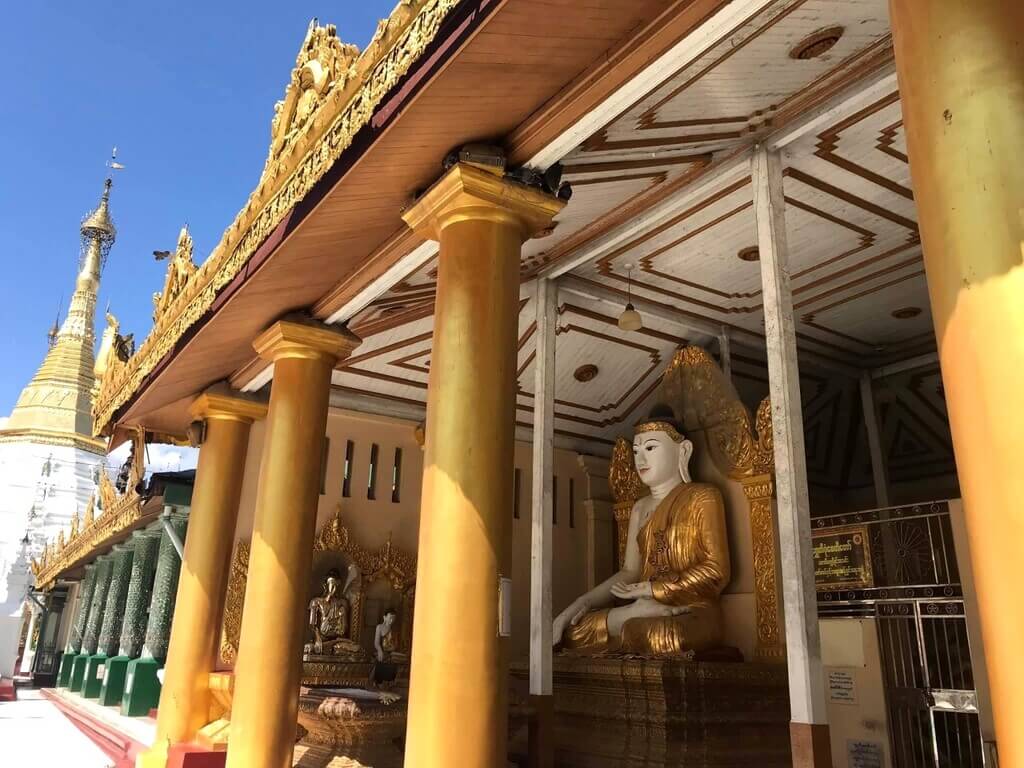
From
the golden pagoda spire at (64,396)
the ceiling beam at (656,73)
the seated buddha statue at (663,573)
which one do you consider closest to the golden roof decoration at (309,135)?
the ceiling beam at (656,73)

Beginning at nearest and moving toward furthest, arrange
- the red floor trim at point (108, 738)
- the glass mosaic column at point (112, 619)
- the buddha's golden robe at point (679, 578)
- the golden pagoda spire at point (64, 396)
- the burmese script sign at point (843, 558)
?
the burmese script sign at point (843, 558)
the buddha's golden robe at point (679, 578)
the red floor trim at point (108, 738)
the glass mosaic column at point (112, 619)
the golden pagoda spire at point (64, 396)

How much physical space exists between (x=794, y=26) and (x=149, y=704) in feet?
31.1

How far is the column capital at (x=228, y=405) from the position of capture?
6.54 metres

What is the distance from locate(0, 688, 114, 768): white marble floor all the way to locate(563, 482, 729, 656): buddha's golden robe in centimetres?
435

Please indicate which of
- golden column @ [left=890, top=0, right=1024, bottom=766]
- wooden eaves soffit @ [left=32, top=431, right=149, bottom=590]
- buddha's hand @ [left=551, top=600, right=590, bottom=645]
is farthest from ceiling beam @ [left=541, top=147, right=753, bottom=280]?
wooden eaves soffit @ [left=32, top=431, right=149, bottom=590]

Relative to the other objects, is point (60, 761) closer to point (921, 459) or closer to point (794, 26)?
point (794, 26)

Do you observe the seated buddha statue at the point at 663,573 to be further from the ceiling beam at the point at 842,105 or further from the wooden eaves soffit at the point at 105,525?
the wooden eaves soffit at the point at 105,525

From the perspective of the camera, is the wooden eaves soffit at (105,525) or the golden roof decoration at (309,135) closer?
the golden roof decoration at (309,135)

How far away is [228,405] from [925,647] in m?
5.47

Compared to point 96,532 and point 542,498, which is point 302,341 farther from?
point 96,532

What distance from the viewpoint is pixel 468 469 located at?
3061 mm

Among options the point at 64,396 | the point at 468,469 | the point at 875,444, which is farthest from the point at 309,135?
→ the point at 64,396

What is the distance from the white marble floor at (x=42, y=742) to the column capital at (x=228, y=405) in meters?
3.13

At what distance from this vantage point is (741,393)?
28.1ft
